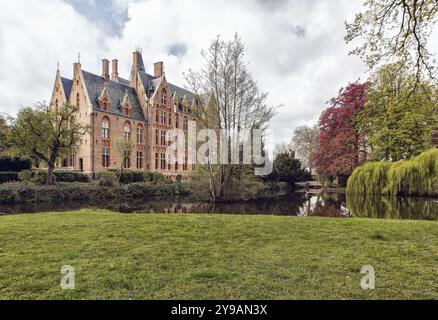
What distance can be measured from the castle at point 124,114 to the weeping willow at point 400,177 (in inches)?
498

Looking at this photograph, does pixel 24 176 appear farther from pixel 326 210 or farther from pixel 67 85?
pixel 326 210

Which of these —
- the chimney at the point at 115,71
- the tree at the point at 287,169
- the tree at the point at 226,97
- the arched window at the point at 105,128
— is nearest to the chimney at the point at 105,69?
the chimney at the point at 115,71

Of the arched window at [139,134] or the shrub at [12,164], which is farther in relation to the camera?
the arched window at [139,134]

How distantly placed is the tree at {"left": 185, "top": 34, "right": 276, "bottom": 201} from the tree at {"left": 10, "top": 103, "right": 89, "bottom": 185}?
9.31m

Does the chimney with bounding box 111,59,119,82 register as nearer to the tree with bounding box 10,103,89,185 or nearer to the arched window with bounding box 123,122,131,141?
the arched window with bounding box 123,122,131,141

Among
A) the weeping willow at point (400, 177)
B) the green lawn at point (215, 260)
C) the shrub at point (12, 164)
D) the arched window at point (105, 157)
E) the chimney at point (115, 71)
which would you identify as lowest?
the green lawn at point (215, 260)

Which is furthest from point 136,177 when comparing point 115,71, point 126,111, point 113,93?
point 115,71

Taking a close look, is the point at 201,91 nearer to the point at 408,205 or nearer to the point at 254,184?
the point at 254,184

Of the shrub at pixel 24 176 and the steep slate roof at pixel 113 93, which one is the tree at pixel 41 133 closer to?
the shrub at pixel 24 176

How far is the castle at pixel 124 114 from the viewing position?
2723 cm

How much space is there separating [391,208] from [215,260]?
1344 cm
